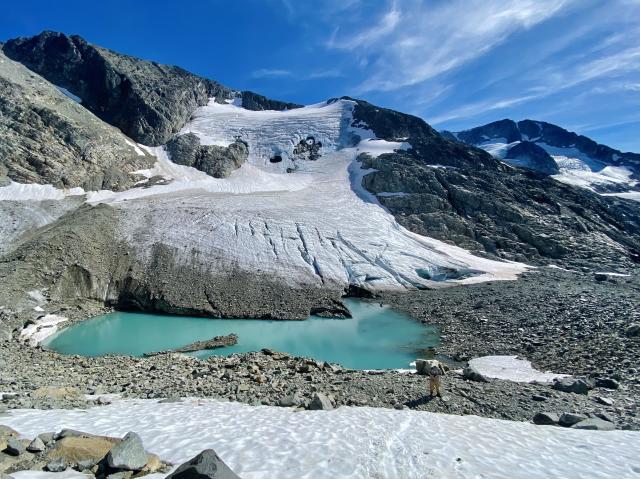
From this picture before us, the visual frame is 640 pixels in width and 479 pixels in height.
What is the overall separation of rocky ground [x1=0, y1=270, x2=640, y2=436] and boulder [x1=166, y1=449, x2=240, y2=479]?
566 cm

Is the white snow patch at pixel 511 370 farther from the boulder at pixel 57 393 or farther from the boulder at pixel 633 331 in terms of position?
the boulder at pixel 57 393

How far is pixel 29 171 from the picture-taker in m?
42.3

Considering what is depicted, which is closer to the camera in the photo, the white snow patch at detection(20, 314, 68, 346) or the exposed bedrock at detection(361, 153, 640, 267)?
the white snow patch at detection(20, 314, 68, 346)

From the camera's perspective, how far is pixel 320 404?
10.9 metres

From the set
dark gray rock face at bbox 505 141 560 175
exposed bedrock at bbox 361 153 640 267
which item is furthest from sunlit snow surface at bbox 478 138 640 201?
exposed bedrock at bbox 361 153 640 267

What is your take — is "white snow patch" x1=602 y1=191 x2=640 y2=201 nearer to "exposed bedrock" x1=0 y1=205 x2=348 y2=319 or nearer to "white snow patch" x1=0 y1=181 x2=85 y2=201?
"exposed bedrock" x1=0 y1=205 x2=348 y2=319

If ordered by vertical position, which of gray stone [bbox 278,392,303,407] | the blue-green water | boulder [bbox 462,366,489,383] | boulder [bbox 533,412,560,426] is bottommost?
the blue-green water

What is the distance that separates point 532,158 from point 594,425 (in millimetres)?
162931

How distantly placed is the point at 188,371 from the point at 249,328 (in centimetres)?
1152

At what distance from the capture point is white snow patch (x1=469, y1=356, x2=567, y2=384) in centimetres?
1588

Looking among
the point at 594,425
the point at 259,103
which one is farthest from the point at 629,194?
the point at 594,425

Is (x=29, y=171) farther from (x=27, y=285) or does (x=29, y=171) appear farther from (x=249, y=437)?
(x=249, y=437)

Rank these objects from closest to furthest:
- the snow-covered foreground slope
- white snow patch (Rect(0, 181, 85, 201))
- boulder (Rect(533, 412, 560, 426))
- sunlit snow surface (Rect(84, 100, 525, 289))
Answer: the snow-covered foreground slope, boulder (Rect(533, 412, 560, 426)), sunlit snow surface (Rect(84, 100, 525, 289)), white snow patch (Rect(0, 181, 85, 201))

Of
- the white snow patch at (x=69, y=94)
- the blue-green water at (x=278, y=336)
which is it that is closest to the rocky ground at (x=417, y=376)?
the blue-green water at (x=278, y=336)
